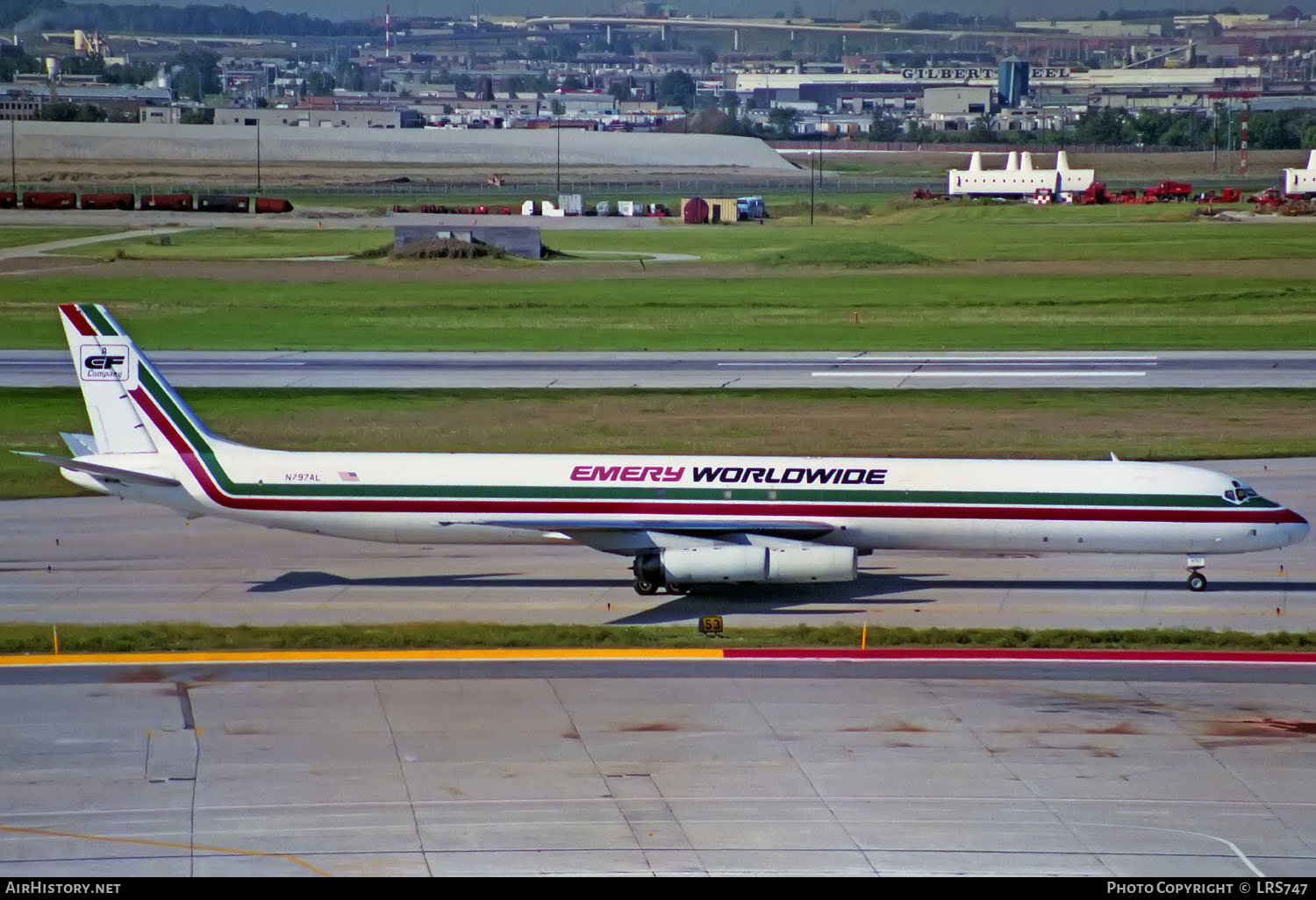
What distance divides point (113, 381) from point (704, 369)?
125 feet

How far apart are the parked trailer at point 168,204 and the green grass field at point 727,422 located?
317ft

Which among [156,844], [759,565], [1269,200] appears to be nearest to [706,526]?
[759,565]

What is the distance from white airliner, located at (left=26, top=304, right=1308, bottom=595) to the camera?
132 ft

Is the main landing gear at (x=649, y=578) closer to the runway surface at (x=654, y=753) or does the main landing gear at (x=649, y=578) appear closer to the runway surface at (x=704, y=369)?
the runway surface at (x=654, y=753)

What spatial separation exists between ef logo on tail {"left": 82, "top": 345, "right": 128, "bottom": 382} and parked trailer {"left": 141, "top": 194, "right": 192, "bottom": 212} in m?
124

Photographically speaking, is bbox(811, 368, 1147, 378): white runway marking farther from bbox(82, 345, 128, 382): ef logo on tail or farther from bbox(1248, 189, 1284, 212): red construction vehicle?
bbox(1248, 189, 1284, 212): red construction vehicle

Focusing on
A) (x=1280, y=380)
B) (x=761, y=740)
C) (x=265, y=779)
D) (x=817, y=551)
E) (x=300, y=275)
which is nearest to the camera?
(x=265, y=779)

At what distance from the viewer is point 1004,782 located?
87.9ft

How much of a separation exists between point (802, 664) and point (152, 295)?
77624 millimetres

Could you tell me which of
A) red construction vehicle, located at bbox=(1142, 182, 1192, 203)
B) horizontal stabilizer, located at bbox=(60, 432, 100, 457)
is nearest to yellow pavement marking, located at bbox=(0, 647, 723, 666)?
horizontal stabilizer, located at bbox=(60, 432, 100, 457)

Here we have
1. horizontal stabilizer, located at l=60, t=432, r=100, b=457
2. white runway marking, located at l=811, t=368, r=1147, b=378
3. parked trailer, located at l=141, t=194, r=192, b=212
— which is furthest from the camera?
parked trailer, located at l=141, t=194, r=192, b=212

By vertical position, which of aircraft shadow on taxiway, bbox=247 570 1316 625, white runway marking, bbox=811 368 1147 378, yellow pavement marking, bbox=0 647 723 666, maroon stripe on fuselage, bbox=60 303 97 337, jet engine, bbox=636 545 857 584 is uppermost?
maroon stripe on fuselage, bbox=60 303 97 337
